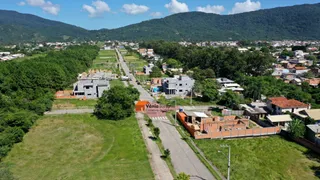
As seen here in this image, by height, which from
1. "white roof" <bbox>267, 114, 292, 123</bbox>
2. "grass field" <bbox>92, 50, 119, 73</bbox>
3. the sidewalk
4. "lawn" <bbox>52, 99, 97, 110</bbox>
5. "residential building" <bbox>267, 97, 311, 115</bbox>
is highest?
"grass field" <bbox>92, 50, 119, 73</bbox>

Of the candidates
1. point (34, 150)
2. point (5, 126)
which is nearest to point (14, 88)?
point (5, 126)

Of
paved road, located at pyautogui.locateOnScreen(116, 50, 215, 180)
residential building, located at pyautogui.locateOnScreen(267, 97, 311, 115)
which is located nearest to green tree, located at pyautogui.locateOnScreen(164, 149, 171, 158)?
paved road, located at pyautogui.locateOnScreen(116, 50, 215, 180)

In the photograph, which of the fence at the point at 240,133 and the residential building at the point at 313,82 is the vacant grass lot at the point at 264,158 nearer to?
the fence at the point at 240,133

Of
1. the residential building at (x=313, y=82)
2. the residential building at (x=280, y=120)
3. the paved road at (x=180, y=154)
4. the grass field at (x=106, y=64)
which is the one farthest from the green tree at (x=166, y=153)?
the grass field at (x=106, y=64)

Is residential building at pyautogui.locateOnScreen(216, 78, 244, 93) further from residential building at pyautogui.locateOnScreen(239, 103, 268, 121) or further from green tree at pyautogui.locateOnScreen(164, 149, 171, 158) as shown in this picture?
green tree at pyautogui.locateOnScreen(164, 149, 171, 158)

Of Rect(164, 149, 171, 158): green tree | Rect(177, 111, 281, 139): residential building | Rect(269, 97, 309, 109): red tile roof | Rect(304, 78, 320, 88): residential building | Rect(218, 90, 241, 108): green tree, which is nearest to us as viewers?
Rect(164, 149, 171, 158): green tree

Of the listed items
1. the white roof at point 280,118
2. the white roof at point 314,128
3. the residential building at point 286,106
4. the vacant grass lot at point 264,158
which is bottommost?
the vacant grass lot at point 264,158
